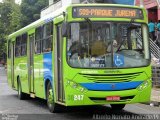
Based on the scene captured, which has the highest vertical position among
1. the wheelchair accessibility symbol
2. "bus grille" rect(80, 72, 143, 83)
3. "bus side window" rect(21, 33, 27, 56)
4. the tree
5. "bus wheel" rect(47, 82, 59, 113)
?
the tree

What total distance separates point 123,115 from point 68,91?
Answer: 76.5 inches

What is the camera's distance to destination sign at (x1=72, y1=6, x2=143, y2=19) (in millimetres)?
12431

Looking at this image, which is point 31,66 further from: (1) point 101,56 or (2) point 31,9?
(2) point 31,9

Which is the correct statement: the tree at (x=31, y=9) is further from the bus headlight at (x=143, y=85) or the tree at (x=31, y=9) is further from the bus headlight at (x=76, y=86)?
the bus headlight at (x=76, y=86)

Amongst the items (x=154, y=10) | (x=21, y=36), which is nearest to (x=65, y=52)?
(x=21, y=36)

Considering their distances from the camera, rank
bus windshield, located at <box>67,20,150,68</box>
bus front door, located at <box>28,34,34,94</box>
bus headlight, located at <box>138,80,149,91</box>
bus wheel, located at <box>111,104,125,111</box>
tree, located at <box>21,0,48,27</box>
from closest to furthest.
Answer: bus windshield, located at <box>67,20,150,68</box> → bus headlight, located at <box>138,80,149,91</box> → bus wheel, located at <box>111,104,125,111</box> → bus front door, located at <box>28,34,34,94</box> → tree, located at <box>21,0,48,27</box>

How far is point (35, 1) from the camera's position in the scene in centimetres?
6072

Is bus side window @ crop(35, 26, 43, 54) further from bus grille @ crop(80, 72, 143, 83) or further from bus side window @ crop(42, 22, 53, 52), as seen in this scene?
bus grille @ crop(80, 72, 143, 83)

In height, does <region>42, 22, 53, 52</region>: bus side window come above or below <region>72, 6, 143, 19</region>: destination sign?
below

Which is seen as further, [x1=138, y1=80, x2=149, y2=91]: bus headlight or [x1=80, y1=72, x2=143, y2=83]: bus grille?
[x1=138, y1=80, x2=149, y2=91]: bus headlight

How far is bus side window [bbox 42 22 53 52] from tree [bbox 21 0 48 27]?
4525 cm

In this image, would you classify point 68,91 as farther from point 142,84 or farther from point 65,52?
point 142,84

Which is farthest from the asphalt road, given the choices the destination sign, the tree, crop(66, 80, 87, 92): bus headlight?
the tree

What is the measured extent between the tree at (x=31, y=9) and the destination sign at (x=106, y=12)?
47241 mm
